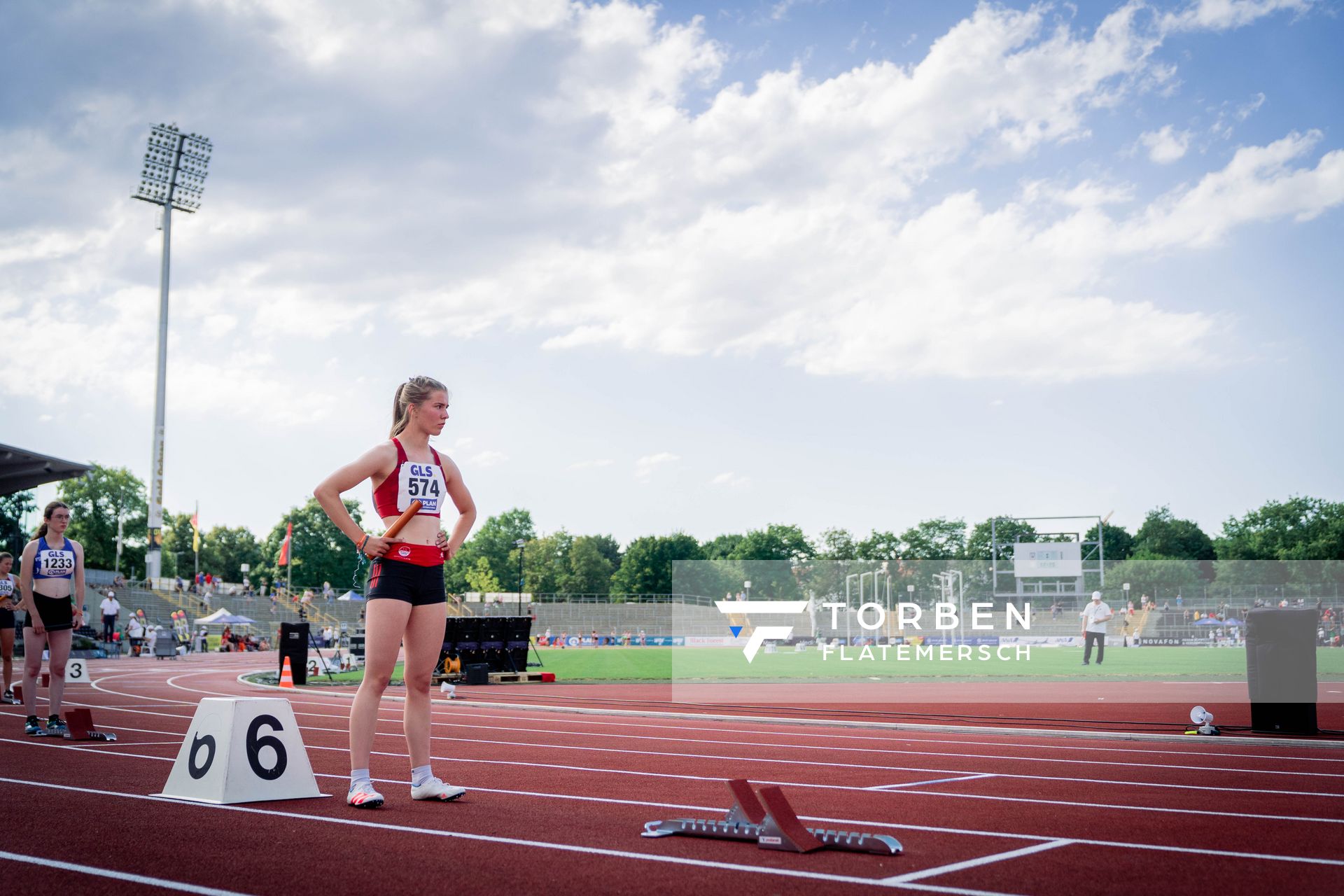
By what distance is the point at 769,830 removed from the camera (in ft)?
15.2

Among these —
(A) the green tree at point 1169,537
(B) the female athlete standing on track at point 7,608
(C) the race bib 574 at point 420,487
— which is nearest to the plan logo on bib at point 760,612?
(B) the female athlete standing on track at point 7,608

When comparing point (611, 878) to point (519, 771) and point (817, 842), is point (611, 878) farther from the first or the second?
point (519, 771)

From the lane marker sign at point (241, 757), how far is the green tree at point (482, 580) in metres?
112

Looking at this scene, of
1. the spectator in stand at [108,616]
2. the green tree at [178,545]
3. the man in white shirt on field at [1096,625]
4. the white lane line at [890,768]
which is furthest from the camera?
the green tree at [178,545]

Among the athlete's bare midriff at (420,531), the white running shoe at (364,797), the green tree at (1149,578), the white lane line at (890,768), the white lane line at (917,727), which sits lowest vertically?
the white lane line at (917,727)

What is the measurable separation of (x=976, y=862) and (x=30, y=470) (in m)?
16.7

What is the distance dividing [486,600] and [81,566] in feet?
233

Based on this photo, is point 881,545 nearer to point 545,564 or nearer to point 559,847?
point 545,564

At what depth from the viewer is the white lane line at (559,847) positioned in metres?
3.97

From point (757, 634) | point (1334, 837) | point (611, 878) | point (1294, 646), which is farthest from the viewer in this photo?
point (757, 634)

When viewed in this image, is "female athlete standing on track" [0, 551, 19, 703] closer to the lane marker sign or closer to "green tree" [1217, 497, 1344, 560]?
the lane marker sign

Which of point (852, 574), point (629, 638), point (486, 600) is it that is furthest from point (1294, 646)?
point (486, 600)

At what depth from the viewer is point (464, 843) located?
4.66 meters

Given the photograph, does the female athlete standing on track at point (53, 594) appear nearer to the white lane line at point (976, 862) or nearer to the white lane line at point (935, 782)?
the white lane line at point (935, 782)
